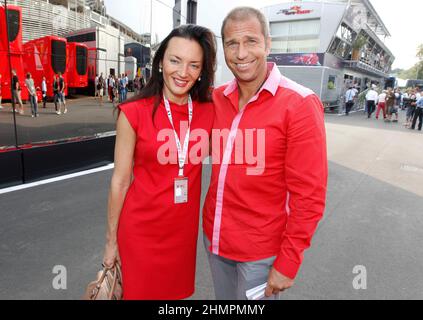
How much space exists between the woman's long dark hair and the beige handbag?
85cm

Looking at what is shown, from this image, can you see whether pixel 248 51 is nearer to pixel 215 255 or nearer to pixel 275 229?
pixel 275 229

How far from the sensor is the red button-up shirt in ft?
4.54

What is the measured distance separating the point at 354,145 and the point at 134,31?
7.55 metres

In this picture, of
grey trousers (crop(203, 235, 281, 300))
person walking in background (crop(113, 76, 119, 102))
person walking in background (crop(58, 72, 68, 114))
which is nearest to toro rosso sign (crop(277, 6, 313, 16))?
person walking in background (crop(113, 76, 119, 102))

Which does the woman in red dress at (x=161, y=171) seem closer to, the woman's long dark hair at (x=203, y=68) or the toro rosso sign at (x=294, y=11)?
the woman's long dark hair at (x=203, y=68)

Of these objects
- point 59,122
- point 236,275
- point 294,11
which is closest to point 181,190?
point 236,275

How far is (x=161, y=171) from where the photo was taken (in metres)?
1.66

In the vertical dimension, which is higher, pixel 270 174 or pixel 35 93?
pixel 35 93

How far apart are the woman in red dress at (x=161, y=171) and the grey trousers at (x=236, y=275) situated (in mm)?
208

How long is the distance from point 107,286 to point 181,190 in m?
0.61

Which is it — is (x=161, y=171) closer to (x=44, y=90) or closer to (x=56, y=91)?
(x=44, y=90)

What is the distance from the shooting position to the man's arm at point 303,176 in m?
1.37

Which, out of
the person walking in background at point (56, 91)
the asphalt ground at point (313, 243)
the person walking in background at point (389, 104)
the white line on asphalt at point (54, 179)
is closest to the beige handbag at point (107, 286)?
the asphalt ground at point (313, 243)
